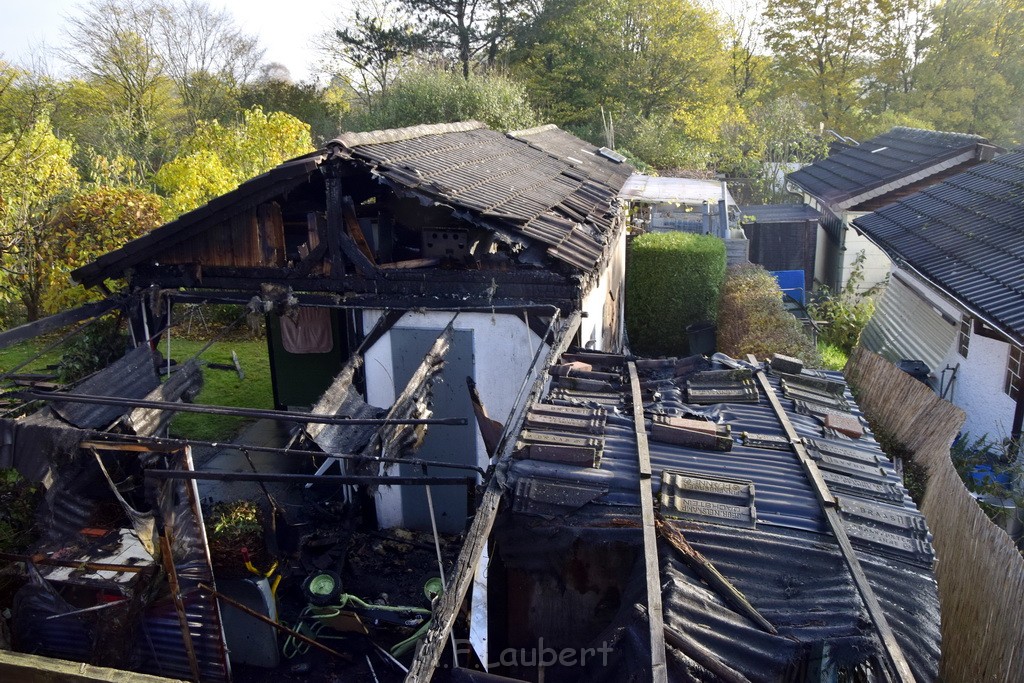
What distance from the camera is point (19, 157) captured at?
1279cm

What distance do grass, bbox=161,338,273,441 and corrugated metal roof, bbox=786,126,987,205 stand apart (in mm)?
14448

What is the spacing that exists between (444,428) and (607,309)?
453 cm

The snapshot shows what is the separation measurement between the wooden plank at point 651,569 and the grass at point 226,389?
895 cm

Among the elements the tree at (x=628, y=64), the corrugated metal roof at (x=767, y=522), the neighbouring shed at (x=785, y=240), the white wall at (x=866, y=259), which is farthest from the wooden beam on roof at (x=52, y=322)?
the tree at (x=628, y=64)

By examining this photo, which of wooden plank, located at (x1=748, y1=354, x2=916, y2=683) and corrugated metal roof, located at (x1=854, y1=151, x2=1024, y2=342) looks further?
corrugated metal roof, located at (x1=854, y1=151, x2=1024, y2=342)

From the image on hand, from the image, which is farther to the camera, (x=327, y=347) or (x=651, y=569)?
(x=327, y=347)

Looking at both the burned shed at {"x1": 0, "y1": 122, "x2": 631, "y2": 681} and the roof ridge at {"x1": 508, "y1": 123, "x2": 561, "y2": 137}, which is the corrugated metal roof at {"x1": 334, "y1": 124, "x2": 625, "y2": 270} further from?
the roof ridge at {"x1": 508, "y1": 123, "x2": 561, "y2": 137}

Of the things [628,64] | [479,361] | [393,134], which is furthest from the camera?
[628,64]

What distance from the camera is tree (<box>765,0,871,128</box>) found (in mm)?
35469

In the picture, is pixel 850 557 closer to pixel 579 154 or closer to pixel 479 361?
pixel 479 361

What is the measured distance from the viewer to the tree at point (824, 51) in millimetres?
35469

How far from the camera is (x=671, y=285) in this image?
15.2 metres

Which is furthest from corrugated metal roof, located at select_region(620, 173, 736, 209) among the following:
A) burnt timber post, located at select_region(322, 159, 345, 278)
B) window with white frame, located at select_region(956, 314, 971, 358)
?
burnt timber post, located at select_region(322, 159, 345, 278)

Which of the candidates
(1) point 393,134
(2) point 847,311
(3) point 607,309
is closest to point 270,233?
(1) point 393,134
